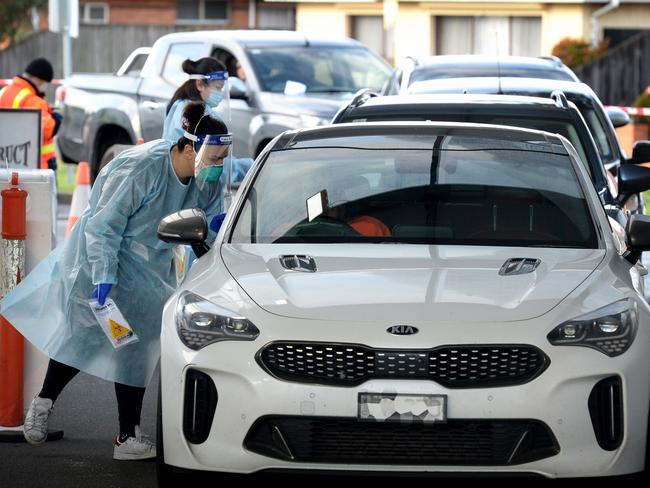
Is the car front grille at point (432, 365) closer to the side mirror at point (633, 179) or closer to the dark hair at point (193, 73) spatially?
the side mirror at point (633, 179)

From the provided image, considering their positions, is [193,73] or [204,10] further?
[204,10]

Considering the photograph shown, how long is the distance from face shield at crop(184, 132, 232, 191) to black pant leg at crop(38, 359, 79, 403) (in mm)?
1017

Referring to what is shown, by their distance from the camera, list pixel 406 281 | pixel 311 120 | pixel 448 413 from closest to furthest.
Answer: pixel 448 413 < pixel 406 281 < pixel 311 120

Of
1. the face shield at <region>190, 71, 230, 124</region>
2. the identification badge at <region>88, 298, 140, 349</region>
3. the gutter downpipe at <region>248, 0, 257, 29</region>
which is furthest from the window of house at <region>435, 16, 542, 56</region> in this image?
the identification badge at <region>88, 298, 140, 349</region>

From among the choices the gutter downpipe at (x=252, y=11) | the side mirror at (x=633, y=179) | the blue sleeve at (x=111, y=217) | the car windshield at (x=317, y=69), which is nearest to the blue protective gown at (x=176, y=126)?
the blue sleeve at (x=111, y=217)

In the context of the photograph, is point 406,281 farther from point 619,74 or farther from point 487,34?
point 487,34

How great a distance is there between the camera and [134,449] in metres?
7.06

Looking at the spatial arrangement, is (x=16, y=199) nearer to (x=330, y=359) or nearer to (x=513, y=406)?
(x=330, y=359)

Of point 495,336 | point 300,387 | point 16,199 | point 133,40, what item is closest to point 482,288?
point 495,336

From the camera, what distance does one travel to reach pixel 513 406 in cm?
547

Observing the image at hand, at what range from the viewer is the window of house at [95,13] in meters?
45.7

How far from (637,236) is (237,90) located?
9.87 meters

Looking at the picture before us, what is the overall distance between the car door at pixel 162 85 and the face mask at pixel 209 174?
31.7ft

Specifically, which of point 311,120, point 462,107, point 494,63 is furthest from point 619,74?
point 462,107
